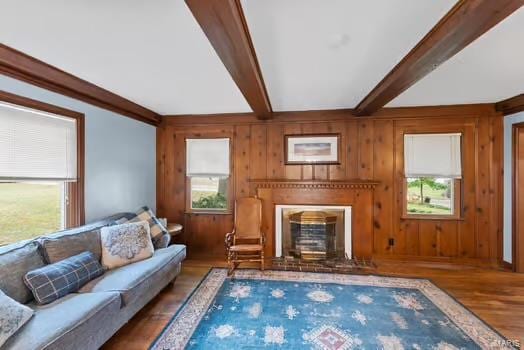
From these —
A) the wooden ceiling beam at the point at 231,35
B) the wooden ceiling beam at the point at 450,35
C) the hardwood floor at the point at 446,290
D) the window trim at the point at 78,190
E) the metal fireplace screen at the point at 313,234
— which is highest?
the wooden ceiling beam at the point at 450,35

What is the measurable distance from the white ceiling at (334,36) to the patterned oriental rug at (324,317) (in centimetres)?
234

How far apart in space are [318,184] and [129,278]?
8.96ft

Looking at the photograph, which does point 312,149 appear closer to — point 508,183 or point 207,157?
point 207,157

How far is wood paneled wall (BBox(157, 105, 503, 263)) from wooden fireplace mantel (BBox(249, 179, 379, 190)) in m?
0.13

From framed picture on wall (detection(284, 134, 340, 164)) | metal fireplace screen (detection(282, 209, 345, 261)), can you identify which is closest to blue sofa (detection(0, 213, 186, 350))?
metal fireplace screen (detection(282, 209, 345, 261))

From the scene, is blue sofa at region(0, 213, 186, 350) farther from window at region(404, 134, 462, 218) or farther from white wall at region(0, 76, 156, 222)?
window at region(404, 134, 462, 218)

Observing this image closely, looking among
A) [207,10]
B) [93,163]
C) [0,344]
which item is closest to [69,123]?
[93,163]

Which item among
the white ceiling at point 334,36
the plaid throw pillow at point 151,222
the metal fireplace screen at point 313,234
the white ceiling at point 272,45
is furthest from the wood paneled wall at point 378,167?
the white ceiling at point 334,36

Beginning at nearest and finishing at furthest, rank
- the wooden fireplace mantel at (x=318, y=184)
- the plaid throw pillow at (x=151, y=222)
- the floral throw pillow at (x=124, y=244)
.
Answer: the floral throw pillow at (x=124, y=244), the plaid throw pillow at (x=151, y=222), the wooden fireplace mantel at (x=318, y=184)

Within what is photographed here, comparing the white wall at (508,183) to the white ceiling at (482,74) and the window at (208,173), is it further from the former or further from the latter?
the window at (208,173)

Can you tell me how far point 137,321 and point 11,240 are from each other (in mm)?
1374

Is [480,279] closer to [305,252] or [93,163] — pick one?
[305,252]

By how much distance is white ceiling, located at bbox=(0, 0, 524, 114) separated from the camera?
1.43 meters

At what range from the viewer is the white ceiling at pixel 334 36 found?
4.58 ft
